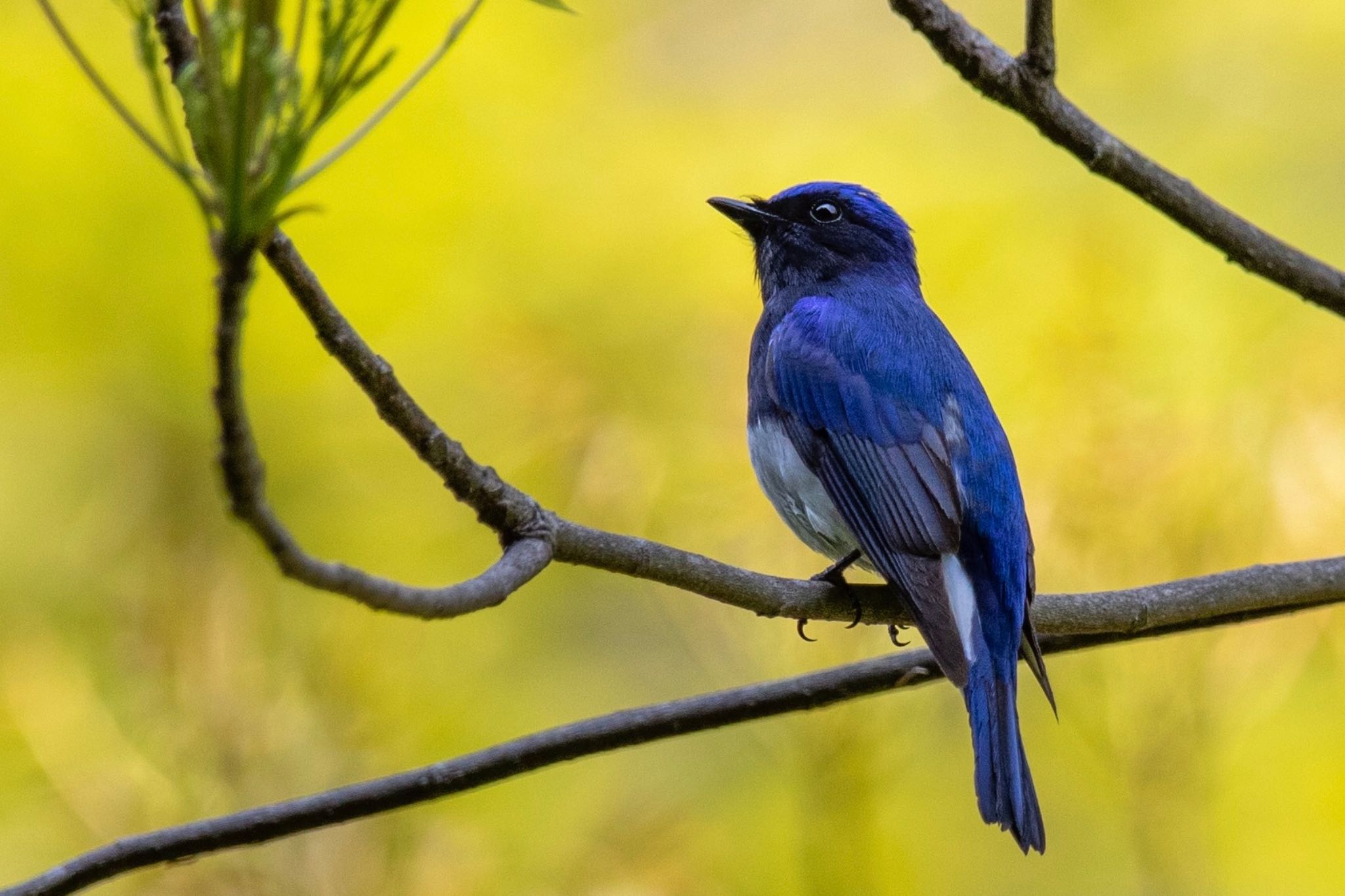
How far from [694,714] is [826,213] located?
7.58 ft

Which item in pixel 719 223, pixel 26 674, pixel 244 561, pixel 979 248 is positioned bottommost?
pixel 26 674

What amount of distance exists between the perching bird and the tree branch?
32.2 inches

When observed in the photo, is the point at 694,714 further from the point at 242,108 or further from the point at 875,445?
the point at 242,108

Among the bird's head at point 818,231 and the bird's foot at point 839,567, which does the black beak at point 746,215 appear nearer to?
the bird's head at point 818,231

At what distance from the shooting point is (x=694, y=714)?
2.83 m

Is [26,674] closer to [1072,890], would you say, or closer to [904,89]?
[1072,890]

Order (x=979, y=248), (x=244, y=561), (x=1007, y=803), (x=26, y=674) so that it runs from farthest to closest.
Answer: (x=979, y=248)
(x=244, y=561)
(x=26, y=674)
(x=1007, y=803)

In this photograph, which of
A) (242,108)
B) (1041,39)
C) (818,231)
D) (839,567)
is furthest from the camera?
(818,231)

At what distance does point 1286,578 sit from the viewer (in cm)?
304

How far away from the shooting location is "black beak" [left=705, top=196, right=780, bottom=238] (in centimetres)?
458

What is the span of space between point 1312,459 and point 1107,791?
1.32 m

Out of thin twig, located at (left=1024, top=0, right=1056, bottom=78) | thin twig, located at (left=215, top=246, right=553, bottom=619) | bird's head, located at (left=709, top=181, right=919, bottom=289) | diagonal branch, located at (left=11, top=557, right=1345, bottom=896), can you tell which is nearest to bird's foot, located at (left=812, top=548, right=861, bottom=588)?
diagonal branch, located at (left=11, top=557, right=1345, bottom=896)

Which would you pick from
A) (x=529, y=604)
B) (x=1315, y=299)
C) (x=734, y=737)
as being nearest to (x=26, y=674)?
(x=529, y=604)

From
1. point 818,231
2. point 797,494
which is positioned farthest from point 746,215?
point 797,494
